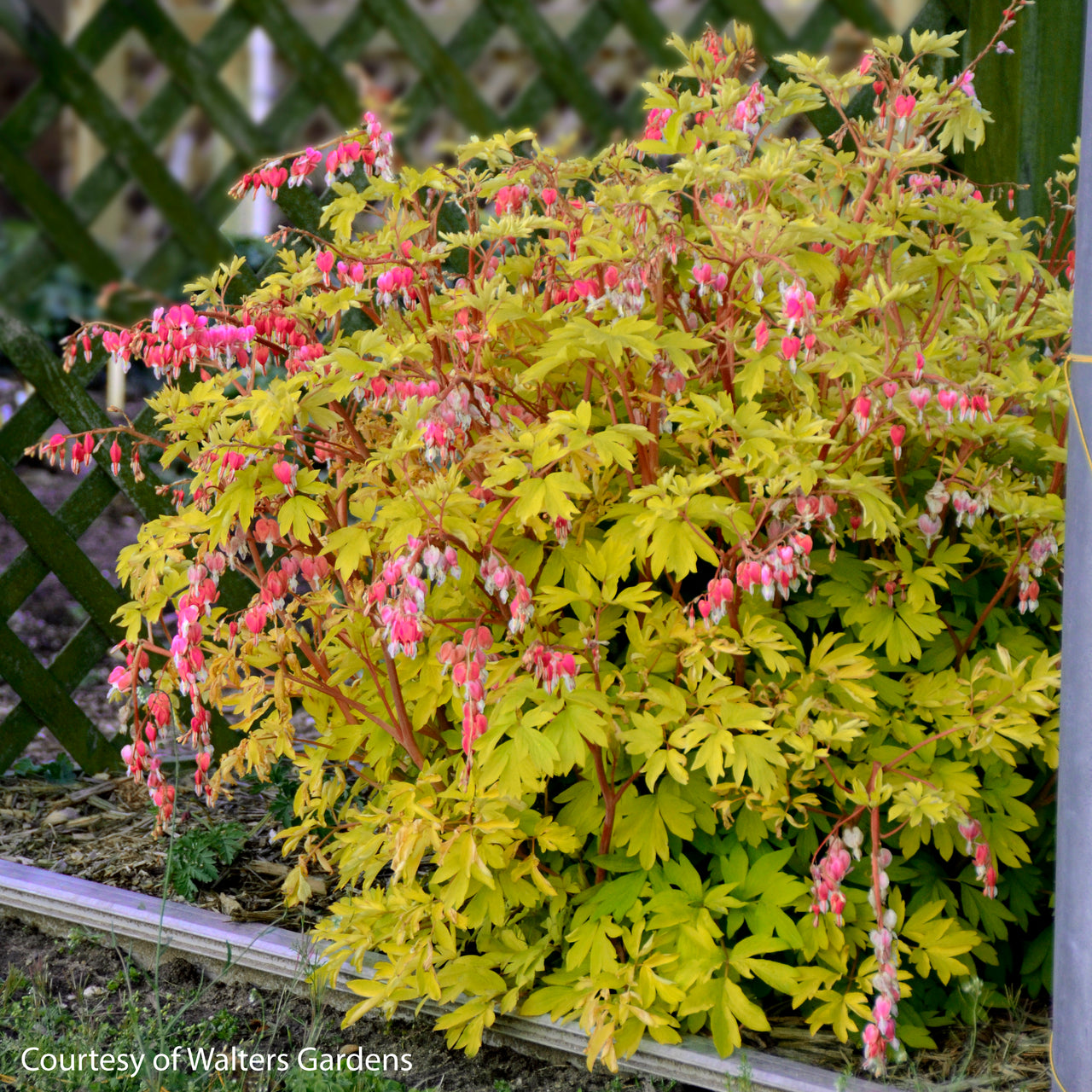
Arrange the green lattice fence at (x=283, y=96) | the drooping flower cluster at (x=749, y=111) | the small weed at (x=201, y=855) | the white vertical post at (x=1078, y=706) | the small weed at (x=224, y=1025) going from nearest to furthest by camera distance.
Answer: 1. the white vertical post at (x=1078, y=706)
2. the drooping flower cluster at (x=749, y=111)
3. the small weed at (x=224, y=1025)
4. the small weed at (x=201, y=855)
5. the green lattice fence at (x=283, y=96)

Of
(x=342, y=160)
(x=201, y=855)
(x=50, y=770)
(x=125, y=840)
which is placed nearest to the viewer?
(x=342, y=160)

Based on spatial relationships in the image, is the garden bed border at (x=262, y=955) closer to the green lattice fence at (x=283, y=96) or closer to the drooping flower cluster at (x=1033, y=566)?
the drooping flower cluster at (x=1033, y=566)

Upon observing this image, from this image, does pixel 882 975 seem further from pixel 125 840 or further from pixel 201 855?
pixel 125 840

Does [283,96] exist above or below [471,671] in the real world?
above

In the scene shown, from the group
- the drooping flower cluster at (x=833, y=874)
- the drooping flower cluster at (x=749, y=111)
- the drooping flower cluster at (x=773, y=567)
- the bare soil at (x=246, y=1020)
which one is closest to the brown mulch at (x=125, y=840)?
the bare soil at (x=246, y=1020)

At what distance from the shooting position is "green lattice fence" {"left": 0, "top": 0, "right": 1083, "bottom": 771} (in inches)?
103

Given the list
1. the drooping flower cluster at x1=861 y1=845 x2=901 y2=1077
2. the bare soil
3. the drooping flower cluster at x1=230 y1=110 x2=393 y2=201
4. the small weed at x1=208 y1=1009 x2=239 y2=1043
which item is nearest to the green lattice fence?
the drooping flower cluster at x1=230 y1=110 x2=393 y2=201

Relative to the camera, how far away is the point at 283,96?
8.66ft

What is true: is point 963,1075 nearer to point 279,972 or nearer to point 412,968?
point 412,968

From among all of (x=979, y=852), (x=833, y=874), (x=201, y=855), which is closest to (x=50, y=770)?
(x=201, y=855)

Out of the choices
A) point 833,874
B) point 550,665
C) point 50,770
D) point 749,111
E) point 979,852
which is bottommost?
point 979,852

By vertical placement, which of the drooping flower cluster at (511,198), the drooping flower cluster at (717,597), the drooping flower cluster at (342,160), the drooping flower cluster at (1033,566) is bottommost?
the drooping flower cluster at (1033,566)

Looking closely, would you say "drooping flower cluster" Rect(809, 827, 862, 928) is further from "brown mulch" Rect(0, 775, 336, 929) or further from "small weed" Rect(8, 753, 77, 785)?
"small weed" Rect(8, 753, 77, 785)

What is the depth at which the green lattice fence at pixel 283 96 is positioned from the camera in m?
2.61
